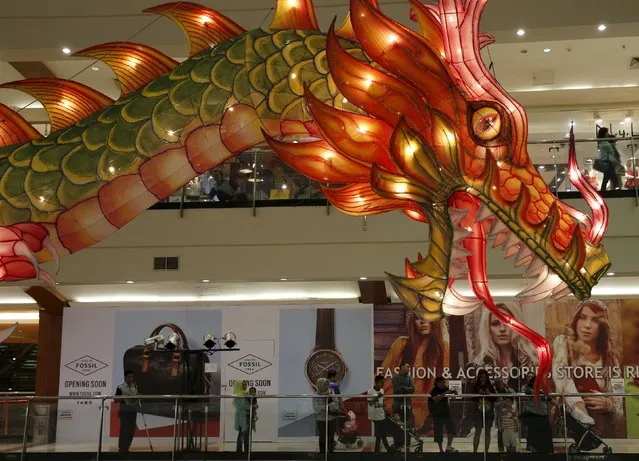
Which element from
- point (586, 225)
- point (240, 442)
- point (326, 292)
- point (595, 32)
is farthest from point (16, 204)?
point (326, 292)

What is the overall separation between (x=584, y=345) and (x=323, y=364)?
452cm

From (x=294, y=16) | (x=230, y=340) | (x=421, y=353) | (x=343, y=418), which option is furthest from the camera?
(x=421, y=353)

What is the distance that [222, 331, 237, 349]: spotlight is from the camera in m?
14.5

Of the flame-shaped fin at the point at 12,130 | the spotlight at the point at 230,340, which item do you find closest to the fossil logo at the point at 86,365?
the spotlight at the point at 230,340

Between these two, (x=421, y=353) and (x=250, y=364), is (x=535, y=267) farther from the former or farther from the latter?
(x=250, y=364)

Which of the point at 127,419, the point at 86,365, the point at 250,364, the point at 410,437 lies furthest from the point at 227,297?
the point at 410,437

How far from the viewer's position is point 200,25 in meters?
4.89

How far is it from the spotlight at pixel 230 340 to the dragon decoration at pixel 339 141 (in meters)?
9.91

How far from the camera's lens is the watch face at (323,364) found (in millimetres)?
15516

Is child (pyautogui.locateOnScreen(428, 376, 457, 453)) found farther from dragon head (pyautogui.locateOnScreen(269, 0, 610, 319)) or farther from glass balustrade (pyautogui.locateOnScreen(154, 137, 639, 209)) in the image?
dragon head (pyautogui.locateOnScreen(269, 0, 610, 319))

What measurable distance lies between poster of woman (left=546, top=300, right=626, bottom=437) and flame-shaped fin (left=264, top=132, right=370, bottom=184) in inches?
445

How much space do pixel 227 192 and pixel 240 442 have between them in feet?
18.7

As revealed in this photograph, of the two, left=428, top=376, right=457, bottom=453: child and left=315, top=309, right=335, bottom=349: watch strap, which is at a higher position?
left=315, top=309, right=335, bottom=349: watch strap

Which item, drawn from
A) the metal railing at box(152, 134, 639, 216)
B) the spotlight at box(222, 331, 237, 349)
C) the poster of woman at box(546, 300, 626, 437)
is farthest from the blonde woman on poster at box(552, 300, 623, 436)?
the spotlight at box(222, 331, 237, 349)
